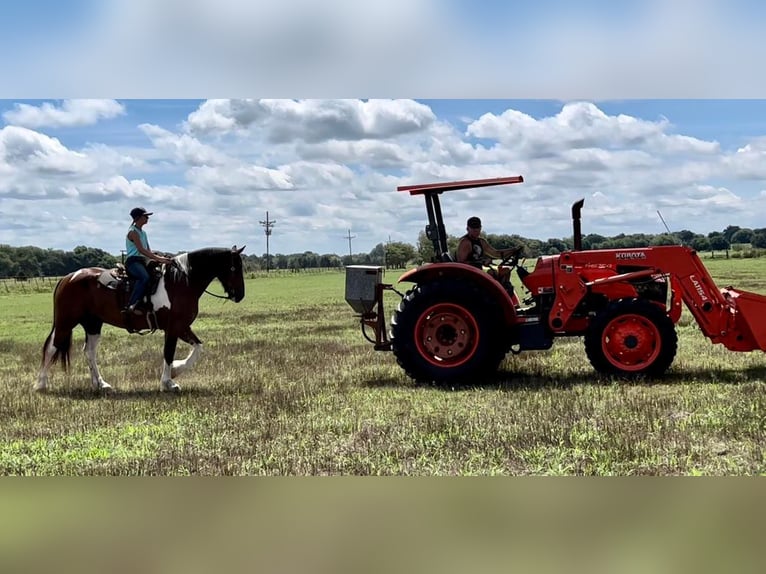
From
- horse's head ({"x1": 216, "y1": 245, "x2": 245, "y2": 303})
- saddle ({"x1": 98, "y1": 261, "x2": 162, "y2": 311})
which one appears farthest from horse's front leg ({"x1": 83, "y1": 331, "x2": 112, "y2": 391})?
horse's head ({"x1": 216, "y1": 245, "x2": 245, "y2": 303})

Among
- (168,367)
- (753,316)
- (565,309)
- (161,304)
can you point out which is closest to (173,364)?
(168,367)

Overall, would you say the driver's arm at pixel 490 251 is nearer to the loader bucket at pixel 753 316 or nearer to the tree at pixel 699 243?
the tree at pixel 699 243

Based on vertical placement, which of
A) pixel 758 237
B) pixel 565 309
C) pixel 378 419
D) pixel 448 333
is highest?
pixel 758 237

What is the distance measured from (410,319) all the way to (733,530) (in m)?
4.61

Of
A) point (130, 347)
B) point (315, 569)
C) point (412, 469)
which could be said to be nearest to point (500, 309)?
point (412, 469)

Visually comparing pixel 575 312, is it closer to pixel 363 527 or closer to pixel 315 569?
pixel 363 527

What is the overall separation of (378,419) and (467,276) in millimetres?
2322

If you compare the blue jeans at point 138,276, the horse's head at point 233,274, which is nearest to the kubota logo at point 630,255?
the horse's head at point 233,274

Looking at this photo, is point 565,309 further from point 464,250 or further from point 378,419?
point 378,419

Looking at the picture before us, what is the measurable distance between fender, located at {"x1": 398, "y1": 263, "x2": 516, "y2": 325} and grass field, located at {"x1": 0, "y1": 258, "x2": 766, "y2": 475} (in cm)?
84

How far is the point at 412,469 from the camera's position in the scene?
495 centimetres

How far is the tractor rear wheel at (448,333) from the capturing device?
794 centimetres

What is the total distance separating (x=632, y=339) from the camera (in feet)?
25.9

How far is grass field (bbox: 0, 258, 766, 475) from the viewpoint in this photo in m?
5.09
